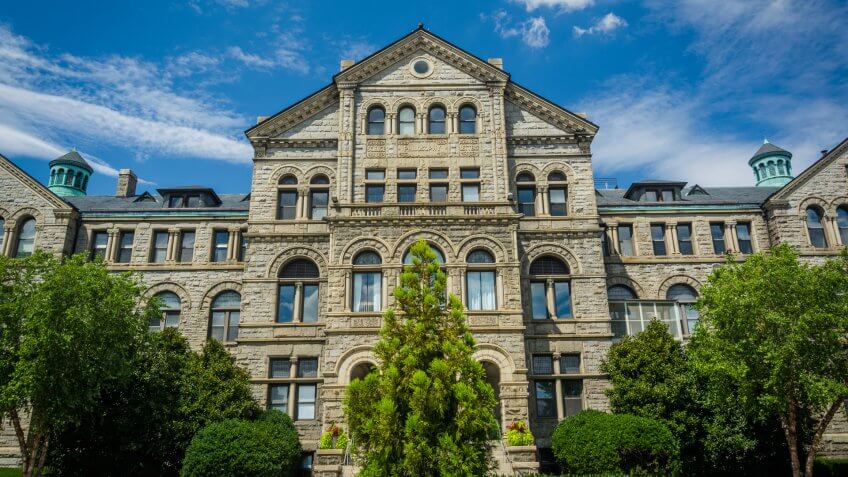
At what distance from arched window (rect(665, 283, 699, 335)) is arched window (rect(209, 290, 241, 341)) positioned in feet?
71.9

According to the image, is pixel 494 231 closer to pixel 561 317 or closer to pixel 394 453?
pixel 561 317

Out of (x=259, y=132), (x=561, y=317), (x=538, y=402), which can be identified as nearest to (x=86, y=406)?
(x=259, y=132)

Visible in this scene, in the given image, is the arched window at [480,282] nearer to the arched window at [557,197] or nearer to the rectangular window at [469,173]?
the rectangular window at [469,173]

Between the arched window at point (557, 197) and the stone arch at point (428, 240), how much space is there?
631 cm

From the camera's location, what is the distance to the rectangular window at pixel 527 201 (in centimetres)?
3088

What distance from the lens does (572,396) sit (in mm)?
27953

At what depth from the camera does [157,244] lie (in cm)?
3334

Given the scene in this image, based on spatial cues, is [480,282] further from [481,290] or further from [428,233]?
[428,233]

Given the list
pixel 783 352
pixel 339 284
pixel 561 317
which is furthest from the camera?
pixel 561 317

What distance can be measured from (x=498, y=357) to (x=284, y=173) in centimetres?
1412

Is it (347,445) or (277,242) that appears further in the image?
(277,242)

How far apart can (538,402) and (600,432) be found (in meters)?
5.32

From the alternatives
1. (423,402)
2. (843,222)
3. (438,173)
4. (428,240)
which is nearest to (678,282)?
(843,222)

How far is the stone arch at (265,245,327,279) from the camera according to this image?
29.7m
